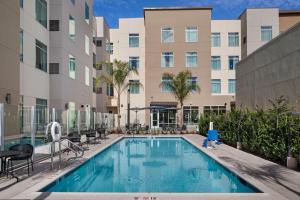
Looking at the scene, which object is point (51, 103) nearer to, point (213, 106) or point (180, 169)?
point (180, 169)

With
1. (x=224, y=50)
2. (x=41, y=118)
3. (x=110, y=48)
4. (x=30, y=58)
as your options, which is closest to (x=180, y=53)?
(x=224, y=50)

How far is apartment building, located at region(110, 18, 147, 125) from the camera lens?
37.6m

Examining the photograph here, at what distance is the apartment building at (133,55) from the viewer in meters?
37.6

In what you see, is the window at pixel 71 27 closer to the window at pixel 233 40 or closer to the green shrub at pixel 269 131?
the green shrub at pixel 269 131

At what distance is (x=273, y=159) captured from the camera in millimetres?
11977

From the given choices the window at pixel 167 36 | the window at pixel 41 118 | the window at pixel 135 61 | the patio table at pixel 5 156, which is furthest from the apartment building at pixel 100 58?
the patio table at pixel 5 156

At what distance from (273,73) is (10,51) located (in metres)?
13.1

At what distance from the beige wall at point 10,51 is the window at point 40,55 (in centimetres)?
360

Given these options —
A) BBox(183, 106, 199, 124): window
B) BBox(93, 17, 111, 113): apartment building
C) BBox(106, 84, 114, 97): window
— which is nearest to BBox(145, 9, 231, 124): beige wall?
BBox(183, 106, 199, 124): window

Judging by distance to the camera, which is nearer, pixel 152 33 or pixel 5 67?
pixel 5 67

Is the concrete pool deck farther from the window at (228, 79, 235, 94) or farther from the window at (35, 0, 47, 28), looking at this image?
the window at (228, 79, 235, 94)

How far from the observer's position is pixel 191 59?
37312 mm

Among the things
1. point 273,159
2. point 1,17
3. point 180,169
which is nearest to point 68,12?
point 1,17

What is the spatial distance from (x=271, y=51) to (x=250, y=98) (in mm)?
4409
